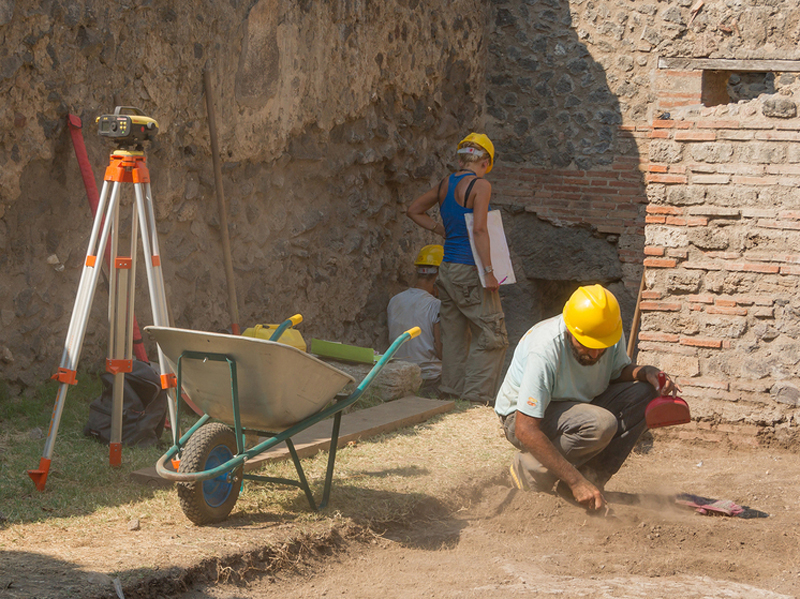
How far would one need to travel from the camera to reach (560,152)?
29.6 ft

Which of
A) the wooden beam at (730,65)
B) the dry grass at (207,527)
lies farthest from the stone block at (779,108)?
the wooden beam at (730,65)

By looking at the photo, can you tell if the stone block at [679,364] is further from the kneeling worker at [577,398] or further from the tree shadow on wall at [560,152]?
the tree shadow on wall at [560,152]

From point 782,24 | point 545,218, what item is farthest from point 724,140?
point 545,218

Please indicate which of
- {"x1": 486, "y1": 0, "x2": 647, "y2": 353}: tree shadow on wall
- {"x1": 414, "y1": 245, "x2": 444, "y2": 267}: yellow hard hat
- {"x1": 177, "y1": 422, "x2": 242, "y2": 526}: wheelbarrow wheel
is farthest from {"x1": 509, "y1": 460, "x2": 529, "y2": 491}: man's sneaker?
{"x1": 486, "y1": 0, "x2": 647, "y2": 353}: tree shadow on wall

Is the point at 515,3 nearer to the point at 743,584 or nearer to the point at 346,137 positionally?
the point at 346,137

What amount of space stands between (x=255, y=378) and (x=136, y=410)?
4.83 feet

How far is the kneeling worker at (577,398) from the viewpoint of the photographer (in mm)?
3592

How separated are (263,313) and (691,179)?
10.3ft

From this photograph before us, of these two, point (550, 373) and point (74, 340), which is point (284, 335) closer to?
point (74, 340)

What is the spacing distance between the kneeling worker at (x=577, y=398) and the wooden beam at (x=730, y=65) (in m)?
4.91

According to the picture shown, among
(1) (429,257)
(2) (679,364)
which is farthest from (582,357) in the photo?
(1) (429,257)

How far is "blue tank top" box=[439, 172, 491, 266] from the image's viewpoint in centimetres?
615

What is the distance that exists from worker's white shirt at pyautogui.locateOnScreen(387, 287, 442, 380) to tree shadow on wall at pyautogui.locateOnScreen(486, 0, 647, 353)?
86.2 inches

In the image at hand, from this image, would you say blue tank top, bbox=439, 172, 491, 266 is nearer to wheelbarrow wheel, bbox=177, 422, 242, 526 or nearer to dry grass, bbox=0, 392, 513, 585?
dry grass, bbox=0, 392, 513, 585
